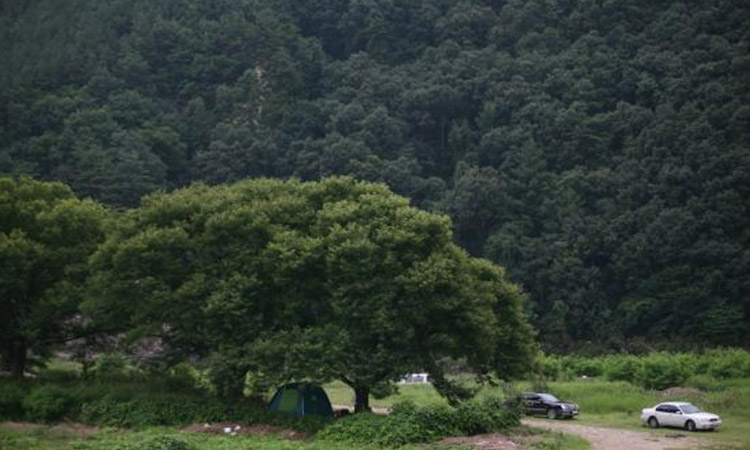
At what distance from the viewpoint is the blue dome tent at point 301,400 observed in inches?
1439

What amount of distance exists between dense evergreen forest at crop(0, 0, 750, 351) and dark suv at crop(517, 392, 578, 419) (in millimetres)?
34473

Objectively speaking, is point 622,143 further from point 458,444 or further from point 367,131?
point 458,444

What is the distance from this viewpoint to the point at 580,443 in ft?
104

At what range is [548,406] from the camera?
4200 centimetres

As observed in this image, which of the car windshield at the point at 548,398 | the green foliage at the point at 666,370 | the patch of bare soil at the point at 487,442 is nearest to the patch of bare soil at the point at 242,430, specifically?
the patch of bare soil at the point at 487,442

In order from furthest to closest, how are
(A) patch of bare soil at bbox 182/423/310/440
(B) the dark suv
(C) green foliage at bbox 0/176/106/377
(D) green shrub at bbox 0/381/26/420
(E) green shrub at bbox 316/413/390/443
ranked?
(B) the dark suv < (C) green foliage at bbox 0/176/106/377 < (D) green shrub at bbox 0/381/26/420 < (A) patch of bare soil at bbox 182/423/310/440 < (E) green shrub at bbox 316/413/390/443

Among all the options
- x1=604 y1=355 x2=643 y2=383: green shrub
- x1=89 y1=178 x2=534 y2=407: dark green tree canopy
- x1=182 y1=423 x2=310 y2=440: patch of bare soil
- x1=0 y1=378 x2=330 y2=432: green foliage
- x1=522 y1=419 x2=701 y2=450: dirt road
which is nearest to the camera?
x1=522 y1=419 x2=701 y2=450: dirt road

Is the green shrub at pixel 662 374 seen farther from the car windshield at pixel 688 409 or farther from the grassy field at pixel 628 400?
the car windshield at pixel 688 409

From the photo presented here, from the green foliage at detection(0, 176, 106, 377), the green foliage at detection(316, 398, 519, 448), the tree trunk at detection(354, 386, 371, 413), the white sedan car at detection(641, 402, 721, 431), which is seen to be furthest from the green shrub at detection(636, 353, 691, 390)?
the green foliage at detection(0, 176, 106, 377)

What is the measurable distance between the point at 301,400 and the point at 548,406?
12.2 metres

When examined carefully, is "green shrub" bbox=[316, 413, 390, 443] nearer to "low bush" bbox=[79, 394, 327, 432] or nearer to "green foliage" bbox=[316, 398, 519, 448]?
"green foliage" bbox=[316, 398, 519, 448]

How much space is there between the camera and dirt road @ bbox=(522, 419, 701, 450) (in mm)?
31250

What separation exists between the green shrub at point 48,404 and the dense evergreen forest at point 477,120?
50499 mm

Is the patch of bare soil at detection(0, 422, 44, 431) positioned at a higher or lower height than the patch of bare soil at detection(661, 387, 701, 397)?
lower
